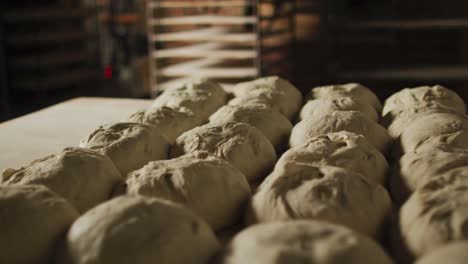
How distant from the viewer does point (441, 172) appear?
3.84ft

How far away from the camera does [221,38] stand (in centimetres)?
365

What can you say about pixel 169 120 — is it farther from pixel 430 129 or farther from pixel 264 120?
pixel 430 129

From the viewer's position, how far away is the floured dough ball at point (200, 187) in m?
1.13

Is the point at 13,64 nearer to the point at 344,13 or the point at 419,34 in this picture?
the point at 344,13

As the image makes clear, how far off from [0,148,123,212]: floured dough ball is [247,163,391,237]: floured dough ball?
1.24 ft

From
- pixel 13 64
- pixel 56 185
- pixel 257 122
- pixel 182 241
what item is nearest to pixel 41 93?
pixel 13 64

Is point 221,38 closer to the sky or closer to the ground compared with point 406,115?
closer to the sky

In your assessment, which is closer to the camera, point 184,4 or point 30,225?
point 30,225

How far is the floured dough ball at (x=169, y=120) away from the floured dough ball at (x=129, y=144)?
0.14m

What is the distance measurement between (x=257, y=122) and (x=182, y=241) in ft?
2.81

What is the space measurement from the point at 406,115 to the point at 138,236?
3.86 ft

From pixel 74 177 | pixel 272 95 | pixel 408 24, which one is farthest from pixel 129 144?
pixel 408 24

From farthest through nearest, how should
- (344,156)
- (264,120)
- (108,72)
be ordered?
1. (108,72)
2. (264,120)
3. (344,156)

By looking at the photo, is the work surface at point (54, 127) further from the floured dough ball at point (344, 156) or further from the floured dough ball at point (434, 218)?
the floured dough ball at point (434, 218)
